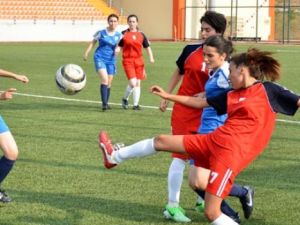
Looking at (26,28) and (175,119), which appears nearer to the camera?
(175,119)

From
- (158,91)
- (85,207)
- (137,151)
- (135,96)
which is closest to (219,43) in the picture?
(158,91)

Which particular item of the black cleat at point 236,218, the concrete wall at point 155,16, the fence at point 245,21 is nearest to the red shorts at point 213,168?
the black cleat at point 236,218

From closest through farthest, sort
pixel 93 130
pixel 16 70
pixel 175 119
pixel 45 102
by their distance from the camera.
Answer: pixel 175 119
pixel 93 130
pixel 45 102
pixel 16 70

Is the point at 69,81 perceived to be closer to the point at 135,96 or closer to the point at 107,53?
the point at 135,96

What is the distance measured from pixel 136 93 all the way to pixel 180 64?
8.38m

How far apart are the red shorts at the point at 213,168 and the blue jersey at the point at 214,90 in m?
0.57

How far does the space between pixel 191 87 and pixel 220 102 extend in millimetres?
1037

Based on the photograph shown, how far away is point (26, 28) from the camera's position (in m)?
48.8

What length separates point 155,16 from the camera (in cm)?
5684

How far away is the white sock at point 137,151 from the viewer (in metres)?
5.83

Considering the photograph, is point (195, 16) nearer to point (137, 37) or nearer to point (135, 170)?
point (137, 37)

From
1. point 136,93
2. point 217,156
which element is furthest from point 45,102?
point 217,156

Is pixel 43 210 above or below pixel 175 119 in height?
below

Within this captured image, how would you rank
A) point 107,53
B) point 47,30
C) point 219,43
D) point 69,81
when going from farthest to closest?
point 47,30 < point 107,53 < point 69,81 < point 219,43
